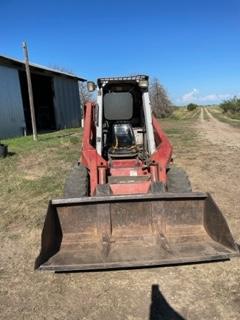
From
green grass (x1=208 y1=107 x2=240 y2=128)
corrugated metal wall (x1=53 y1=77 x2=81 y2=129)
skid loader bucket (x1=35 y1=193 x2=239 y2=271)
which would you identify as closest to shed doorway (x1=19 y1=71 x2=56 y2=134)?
corrugated metal wall (x1=53 y1=77 x2=81 y2=129)

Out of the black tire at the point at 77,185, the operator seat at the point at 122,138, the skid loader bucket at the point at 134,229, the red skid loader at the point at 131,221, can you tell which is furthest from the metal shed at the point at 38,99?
the skid loader bucket at the point at 134,229

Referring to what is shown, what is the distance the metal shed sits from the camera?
20797mm

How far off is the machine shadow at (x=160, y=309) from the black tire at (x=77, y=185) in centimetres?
214

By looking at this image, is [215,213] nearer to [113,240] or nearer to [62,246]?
[113,240]

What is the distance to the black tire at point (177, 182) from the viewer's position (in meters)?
5.78

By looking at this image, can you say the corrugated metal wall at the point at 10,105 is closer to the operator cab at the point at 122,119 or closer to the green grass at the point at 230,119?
the operator cab at the point at 122,119

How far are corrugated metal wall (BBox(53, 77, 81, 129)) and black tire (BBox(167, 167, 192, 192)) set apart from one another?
21.6 metres

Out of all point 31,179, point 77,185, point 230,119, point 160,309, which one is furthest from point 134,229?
point 230,119

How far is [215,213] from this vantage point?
4441mm

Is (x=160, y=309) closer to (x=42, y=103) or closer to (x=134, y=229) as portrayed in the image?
(x=134, y=229)

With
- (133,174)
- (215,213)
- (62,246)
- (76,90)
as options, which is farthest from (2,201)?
(76,90)

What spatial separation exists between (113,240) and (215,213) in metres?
1.14

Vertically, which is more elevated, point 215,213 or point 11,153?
point 215,213

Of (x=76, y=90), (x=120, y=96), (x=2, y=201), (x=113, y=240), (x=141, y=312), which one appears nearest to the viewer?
(x=141, y=312)
